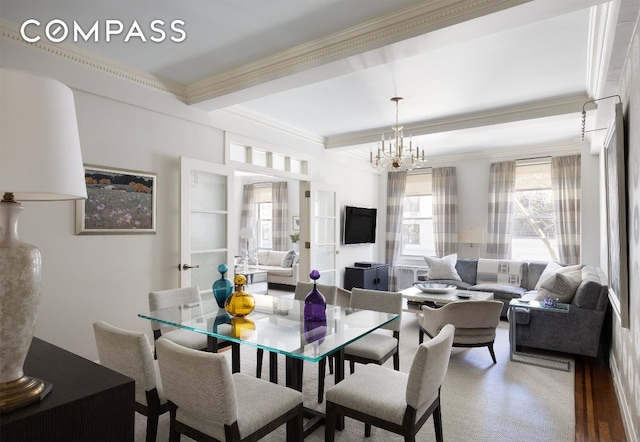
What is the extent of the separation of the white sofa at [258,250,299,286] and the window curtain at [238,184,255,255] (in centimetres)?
97

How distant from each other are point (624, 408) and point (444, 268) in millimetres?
3909

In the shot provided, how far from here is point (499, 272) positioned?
6.25 metres

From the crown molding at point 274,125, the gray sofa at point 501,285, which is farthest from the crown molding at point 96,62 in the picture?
the gray sofa at point 501,285

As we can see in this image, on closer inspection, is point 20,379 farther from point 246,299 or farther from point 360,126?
point 360,126

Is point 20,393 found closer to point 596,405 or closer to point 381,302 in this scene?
point 381,302

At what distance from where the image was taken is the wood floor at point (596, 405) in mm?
2509

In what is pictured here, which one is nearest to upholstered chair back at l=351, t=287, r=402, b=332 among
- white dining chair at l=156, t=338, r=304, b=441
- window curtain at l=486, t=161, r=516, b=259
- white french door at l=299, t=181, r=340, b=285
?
white dining chair at l=156, t=338, r=304, b=441

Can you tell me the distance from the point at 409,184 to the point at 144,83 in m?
5.50

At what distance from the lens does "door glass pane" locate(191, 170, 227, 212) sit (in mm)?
4109

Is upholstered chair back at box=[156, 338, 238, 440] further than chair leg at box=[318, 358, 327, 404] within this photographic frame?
No

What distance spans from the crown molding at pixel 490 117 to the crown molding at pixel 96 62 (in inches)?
111

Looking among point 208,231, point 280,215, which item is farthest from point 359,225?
point 208,231

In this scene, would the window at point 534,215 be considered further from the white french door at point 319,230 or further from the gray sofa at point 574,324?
the white french door at point 319,230

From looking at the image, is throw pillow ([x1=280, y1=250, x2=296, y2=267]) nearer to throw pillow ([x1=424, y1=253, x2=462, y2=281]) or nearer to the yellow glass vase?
throw pillow ([x1=424, y1=253, x2=462, y2=281])
